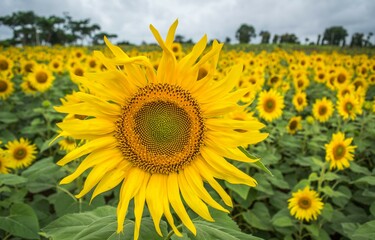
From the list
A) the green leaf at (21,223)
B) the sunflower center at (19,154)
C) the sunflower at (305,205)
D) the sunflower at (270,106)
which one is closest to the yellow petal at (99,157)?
the green leaf at (21,223)

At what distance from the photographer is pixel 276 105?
571 cm

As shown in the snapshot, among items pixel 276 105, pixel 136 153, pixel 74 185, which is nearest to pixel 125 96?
pixel 136 153

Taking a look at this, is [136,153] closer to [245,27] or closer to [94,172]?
[94,172]

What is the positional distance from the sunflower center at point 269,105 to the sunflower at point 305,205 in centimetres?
206

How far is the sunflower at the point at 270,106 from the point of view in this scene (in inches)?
223

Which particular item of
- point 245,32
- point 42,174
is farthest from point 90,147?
point 245,32

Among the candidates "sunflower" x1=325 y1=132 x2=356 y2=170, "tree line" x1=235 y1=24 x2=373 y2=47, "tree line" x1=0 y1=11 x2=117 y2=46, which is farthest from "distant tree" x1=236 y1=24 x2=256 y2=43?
"sunflower" x1=325 y1=132 x2=356 y2=170

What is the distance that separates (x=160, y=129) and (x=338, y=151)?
3.24 meters

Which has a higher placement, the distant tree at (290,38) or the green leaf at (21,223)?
the distant tree at (290,38)

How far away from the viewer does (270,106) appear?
5711 mm

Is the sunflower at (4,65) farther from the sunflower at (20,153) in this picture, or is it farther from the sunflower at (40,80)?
the sunflower at (20,153)

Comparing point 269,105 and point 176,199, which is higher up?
point 269,105

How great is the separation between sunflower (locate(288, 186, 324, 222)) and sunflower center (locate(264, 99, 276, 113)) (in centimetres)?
206

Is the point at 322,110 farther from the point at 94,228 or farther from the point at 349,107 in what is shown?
the point at 94,228
